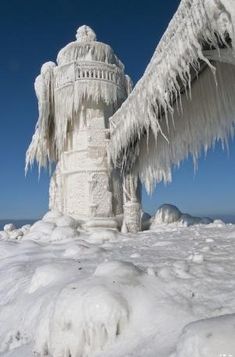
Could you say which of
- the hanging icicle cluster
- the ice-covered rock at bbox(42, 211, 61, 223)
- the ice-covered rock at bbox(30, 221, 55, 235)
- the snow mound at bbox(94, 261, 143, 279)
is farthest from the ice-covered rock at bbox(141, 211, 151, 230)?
the snow mound at bbox(94, 261, 143, 279)

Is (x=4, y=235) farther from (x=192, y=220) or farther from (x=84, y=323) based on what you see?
(x=84, y=323)

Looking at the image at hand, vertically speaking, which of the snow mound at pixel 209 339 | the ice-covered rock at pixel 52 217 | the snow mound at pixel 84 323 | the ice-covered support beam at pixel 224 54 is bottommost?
the snow mound at pixel 84 323

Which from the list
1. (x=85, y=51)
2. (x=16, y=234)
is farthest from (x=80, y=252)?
(x=85, y=51)

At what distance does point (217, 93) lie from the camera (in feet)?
16.6

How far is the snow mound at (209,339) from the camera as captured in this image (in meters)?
1.43

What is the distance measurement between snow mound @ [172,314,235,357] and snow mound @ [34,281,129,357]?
0.68 m

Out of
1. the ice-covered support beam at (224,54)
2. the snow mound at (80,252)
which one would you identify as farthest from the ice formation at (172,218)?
the ice-covered support beam at (224,54)

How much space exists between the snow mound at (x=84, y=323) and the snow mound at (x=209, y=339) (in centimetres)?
68

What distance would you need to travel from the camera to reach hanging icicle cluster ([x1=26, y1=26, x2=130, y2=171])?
30.8ft

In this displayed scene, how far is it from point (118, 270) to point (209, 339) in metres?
1.31

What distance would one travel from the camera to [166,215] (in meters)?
9.81

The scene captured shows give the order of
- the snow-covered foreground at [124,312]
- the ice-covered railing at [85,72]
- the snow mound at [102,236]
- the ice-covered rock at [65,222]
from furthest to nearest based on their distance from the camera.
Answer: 1. the ice-covered railing at [85,72]
2. the ice-covered rock at [65,222]
3. the snow mound at [102,236]
4. the snow-covered foreground at [124,312]

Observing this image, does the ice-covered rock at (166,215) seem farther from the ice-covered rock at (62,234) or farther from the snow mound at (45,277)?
the snow mound at (45,277)

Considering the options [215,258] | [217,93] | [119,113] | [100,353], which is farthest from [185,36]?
[119,113]
